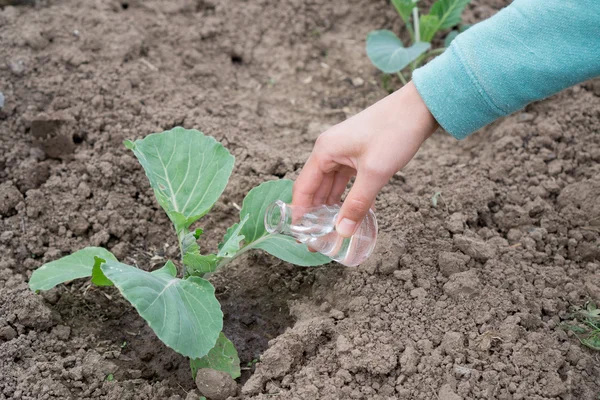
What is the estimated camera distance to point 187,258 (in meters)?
2.06

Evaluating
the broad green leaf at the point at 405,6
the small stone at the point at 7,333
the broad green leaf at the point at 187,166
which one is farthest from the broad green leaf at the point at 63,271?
the broad green leaf at the point at 405,6

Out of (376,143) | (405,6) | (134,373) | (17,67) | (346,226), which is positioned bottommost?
(134,373)

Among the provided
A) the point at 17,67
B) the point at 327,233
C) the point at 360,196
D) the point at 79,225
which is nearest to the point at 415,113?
the point at 360,196

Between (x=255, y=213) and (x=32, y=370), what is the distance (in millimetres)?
867

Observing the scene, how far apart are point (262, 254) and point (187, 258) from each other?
17.8 inches

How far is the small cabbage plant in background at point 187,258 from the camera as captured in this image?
1809 mm

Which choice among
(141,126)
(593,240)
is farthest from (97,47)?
(593,240)

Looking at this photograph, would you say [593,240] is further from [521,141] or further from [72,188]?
[72,188]

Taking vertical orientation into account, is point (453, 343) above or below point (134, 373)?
above

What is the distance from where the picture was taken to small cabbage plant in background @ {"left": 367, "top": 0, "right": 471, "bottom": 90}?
125 inches

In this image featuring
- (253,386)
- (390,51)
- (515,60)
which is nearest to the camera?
(515,60)

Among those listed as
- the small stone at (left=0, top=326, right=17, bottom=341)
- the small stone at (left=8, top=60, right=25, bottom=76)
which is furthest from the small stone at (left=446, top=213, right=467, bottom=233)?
the small stone at (left=8, top=60, right=25, bottom=76)

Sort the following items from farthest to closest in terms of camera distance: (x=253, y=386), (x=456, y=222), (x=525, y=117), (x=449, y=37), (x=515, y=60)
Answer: (x=449, y=37), (x=525, y=117), (x=456, y=222), (x=253, y=386), (x=515, y=60)

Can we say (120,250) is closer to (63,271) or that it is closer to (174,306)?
(63,271)
